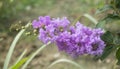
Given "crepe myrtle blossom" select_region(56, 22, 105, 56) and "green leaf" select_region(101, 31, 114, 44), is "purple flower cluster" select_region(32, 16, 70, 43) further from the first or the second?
"green leaf" select_region(101, 31, 114, 44)

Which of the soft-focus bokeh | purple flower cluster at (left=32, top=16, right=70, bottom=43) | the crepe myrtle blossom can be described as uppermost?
the soft-focus bokeh

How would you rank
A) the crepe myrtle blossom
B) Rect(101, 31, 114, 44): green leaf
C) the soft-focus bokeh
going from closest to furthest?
the crepe myrtle blossom → Rect(101, 31, 114, 44): green leaf → the soft-focus bokeh

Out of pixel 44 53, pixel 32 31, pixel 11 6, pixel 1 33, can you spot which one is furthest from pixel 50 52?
pixel 32 31

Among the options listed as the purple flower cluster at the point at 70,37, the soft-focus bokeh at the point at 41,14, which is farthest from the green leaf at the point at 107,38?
the soft-focus bokeh at the point at 41,14

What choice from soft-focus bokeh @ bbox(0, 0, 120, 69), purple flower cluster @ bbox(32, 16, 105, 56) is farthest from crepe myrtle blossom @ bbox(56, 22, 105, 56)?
soft-focus bokeh @ bbox(0, 0, 120, 69)

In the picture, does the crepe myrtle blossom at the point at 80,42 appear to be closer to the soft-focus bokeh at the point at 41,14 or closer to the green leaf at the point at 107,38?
the green leaf at the point at 107,38

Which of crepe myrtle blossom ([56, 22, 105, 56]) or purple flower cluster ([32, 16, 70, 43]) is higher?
purple flower cluster ([32, 16, 70, 43])

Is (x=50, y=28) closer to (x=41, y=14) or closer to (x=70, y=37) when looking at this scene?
(x=70, y=37)
